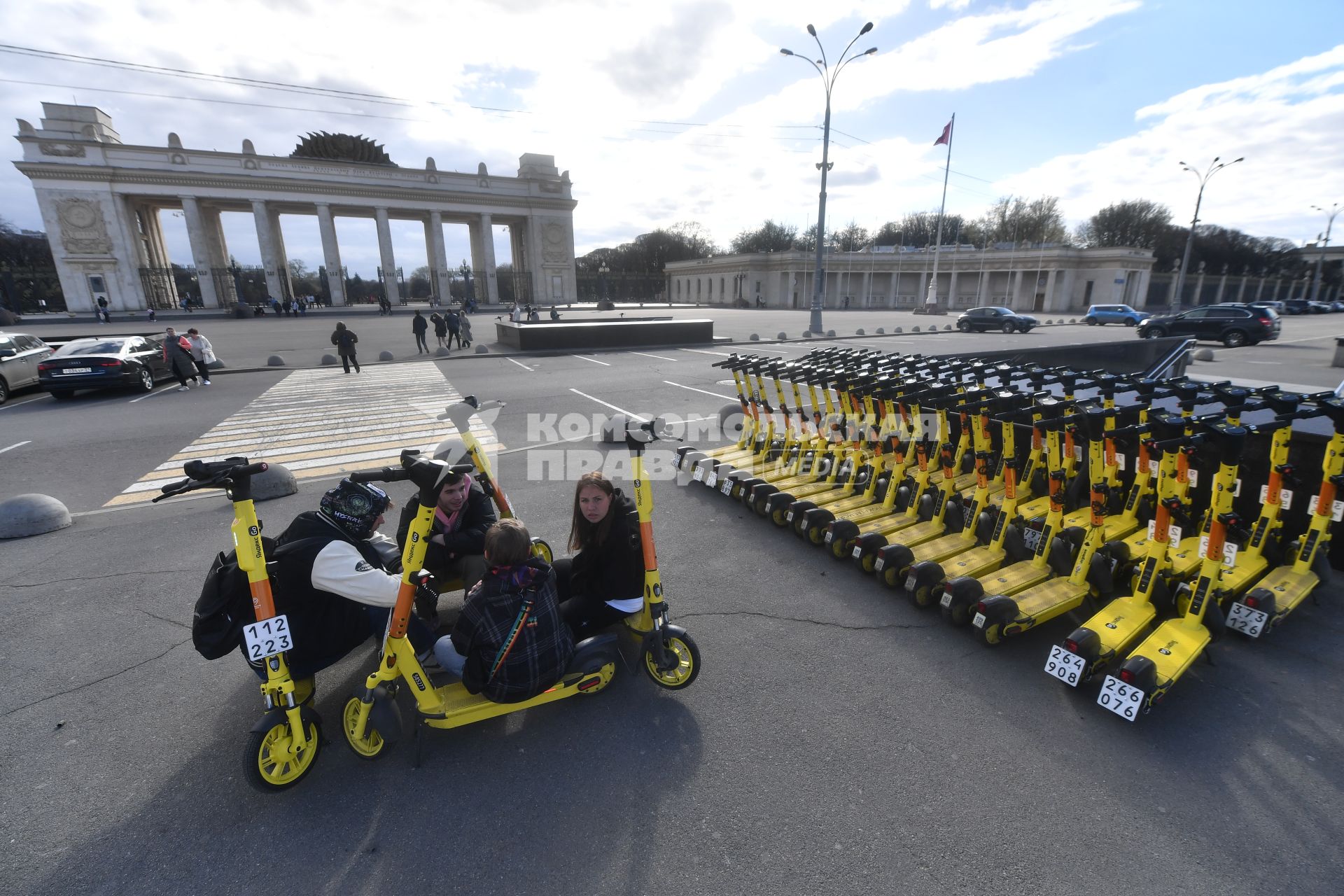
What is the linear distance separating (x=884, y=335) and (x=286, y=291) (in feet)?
171

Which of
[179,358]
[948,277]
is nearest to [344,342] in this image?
[179,358]

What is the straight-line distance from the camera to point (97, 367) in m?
12.9

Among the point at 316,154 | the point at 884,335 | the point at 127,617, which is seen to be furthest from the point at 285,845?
the point at 316,154

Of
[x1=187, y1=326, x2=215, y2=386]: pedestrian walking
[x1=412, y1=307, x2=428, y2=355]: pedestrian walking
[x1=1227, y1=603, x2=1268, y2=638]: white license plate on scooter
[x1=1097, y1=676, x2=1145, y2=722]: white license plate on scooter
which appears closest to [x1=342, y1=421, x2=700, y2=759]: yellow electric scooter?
[x1=1097, y1=676, x2=1145, y2=722]: white license plate on scooter

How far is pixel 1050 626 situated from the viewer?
4070 millimetres

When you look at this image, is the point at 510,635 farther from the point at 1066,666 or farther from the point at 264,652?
the point at 1066,666

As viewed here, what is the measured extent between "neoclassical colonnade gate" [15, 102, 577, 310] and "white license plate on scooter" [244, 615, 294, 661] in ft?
187

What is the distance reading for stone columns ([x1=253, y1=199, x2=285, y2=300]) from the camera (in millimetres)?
50062

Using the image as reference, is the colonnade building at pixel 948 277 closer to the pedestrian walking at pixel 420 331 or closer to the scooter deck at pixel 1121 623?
the pedestrian walking at pixel 420 331

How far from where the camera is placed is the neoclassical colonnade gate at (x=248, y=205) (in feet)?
148

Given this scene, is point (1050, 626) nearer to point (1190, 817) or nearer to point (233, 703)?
point (1190, 817)

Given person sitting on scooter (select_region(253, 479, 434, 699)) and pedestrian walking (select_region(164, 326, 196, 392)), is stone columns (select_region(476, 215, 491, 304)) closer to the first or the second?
pedestrian walking (select_region(164, 326, 196, 392))

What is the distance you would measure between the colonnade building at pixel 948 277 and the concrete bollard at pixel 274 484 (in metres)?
57.7

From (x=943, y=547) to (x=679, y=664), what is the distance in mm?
2629
